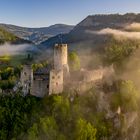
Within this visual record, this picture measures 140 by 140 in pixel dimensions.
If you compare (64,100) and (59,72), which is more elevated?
(59,72)

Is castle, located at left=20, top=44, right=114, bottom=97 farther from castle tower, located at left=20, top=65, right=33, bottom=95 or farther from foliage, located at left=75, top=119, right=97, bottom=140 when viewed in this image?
foliage, located at left=75, top=119, right=97, bottom=140

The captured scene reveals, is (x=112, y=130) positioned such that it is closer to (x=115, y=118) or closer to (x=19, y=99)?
(x=115, y=118)

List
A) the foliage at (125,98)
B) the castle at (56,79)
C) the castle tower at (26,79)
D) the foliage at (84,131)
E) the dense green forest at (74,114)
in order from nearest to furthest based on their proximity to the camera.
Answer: the foliage at (84,131), the dense green forest at (74,114), the castle at (56,79), the castle tower at (26,79), the foliage at (125,98)

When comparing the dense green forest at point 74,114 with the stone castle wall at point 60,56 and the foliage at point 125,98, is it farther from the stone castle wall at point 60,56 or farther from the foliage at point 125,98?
the stone castle wall at point 60,56

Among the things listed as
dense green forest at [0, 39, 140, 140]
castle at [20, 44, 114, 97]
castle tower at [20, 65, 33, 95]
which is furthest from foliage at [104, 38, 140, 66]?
castle tower at [20, 65, 33, 95]

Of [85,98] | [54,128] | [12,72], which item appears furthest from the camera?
[12,72]

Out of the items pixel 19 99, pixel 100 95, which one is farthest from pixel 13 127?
pixel 100 95

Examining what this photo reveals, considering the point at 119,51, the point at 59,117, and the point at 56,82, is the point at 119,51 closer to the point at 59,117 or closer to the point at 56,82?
the point at 56,82

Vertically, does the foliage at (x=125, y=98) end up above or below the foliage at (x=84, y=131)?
above

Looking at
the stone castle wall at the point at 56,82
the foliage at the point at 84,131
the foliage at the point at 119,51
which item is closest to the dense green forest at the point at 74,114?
the foliage at the point at 84,131
